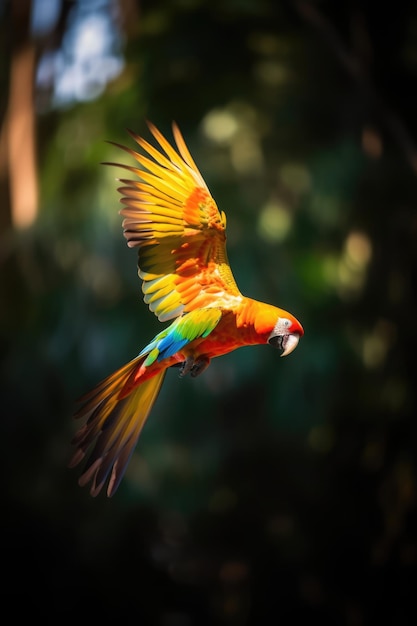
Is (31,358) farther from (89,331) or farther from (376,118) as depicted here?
(376,118)

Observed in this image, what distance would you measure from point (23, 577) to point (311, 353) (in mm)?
932

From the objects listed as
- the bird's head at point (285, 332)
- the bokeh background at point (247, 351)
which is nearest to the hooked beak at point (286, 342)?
the bird's head at point (285, 332)

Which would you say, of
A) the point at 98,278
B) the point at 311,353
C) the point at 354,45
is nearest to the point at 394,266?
the point at 311,353

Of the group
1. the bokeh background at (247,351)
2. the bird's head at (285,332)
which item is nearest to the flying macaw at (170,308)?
the bird's head at (285,332)

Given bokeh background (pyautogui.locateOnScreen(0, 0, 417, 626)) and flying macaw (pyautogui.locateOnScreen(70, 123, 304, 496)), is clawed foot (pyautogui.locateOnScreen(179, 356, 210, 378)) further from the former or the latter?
bokeh background (pyautogui.locateOnScreen(0, 0, 417, 626))

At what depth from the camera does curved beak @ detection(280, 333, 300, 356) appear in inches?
13.6

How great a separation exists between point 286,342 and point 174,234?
3.8 inches

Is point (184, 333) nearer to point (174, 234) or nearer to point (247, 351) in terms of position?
point (174, 234)

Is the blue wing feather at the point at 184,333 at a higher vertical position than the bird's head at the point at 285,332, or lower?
higher

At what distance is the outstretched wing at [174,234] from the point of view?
0.39 meters

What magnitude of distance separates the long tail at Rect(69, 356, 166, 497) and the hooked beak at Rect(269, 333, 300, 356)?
6 centimetres

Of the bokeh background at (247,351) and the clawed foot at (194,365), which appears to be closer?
the clawed foot at (194,365)

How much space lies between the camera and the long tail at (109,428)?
34cm

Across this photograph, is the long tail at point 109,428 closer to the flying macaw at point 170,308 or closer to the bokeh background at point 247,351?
the flying macaw at point 170,308
